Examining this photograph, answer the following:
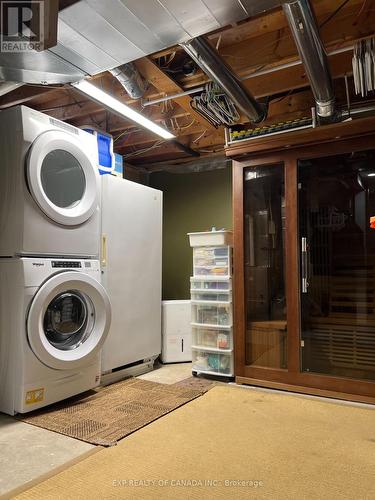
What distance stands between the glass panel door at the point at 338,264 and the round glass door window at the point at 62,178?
180cm

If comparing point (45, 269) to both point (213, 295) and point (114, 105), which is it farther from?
point (213, 295)

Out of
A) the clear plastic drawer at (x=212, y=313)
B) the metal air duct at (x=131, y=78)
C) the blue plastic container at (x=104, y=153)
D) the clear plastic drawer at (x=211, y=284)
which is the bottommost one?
the clear plastic drawer at (x=212, y=313)

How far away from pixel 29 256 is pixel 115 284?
86 centimetres

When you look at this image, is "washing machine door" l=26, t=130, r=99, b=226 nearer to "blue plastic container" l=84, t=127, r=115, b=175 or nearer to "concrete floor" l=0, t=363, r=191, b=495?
"blue plastic container" l=84, t=127, r=115, b=175

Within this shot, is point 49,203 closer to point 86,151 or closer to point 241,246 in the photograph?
point 86,151

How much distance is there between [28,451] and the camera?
1.94 meters

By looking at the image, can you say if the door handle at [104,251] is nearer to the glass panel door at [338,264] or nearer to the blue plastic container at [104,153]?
the blue plastic container at [104,153]

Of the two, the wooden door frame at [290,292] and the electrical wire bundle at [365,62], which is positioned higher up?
the electrical wire bundle at [365,62]

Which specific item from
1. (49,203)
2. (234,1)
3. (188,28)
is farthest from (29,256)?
(234,1)

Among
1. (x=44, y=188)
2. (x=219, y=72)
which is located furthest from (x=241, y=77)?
(x=44, y=188)

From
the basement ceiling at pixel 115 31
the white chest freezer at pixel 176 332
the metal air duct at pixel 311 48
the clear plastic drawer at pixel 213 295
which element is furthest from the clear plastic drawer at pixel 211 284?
the basement ceiling at pixel 115 31

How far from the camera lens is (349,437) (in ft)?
6.81

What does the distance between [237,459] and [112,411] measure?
3.27ft

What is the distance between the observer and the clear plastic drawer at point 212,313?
3.21 metres
